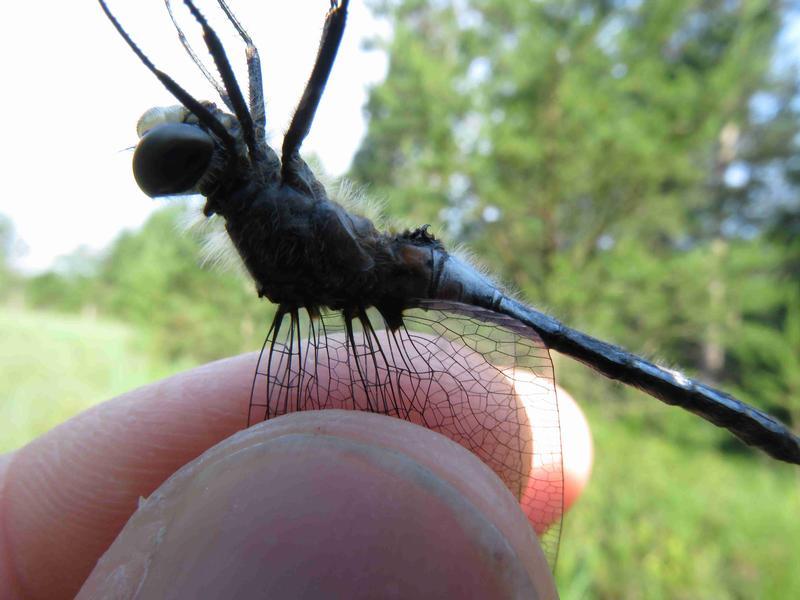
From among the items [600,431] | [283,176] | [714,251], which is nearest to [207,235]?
[283,176]

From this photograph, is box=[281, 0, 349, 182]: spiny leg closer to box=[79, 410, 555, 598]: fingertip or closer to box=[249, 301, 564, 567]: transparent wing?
box=[249, 301, 564, 567]: transparent wing

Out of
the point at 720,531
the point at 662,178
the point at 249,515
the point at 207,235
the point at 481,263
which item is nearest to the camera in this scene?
the point at 249,515

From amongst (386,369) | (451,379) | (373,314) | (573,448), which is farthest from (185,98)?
(573,448)

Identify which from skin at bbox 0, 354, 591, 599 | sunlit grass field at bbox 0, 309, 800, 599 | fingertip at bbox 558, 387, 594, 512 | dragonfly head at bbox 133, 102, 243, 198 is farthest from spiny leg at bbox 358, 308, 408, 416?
sunlit grass field at bbox 0, 309, 800, 599

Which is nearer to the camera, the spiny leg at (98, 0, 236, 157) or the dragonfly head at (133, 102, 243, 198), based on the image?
the spiny leg at (98, 0, 236, 157)

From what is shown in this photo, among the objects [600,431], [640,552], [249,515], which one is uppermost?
[249,515]

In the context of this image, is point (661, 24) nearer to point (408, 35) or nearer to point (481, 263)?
point (408, 35)

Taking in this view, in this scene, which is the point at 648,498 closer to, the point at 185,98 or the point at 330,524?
the point at 330,524
